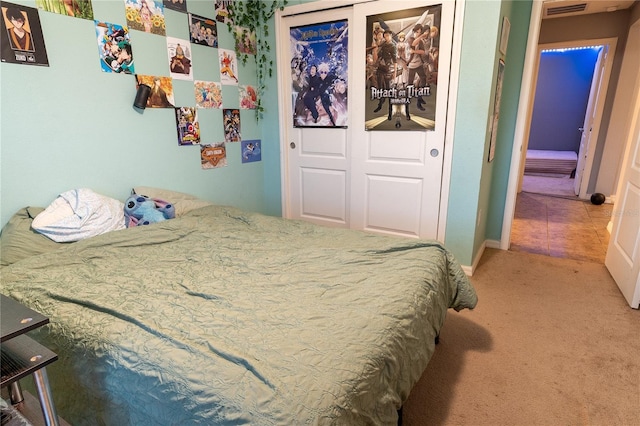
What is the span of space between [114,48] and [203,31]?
2.44 feet

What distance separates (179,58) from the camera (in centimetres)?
255

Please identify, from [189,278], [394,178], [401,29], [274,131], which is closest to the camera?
[189,278]

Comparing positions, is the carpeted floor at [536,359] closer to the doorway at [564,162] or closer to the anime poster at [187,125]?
the doorway at [564,162]

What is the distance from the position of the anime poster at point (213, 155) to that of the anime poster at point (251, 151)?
236 mm

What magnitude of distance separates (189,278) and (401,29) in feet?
7.48

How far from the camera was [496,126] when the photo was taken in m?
2.92

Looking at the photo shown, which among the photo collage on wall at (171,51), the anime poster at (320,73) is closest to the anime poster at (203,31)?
the photo collage on wall at (171,51)

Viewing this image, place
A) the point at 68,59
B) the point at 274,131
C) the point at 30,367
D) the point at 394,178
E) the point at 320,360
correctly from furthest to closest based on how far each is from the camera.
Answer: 1. the point at 274,131
2. the point at 394,178
3. the point at 68,59
4. the point at 320,360
5. the point at 30,367

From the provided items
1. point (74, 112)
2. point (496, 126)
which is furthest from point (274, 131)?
point (496, 126)

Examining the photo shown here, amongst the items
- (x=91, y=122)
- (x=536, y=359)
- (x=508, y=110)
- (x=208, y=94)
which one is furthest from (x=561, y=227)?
(x=91, y=122)

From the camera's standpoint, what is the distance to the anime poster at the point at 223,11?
280 cm

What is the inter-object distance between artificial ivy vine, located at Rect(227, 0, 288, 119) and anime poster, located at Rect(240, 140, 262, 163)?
26 centimetres

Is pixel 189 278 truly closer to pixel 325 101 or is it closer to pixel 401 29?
pixel 325 101

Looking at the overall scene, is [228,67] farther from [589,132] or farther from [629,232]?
[589,132]
